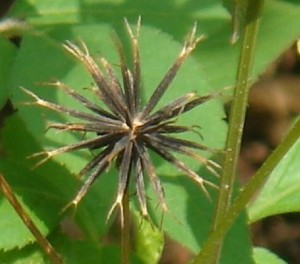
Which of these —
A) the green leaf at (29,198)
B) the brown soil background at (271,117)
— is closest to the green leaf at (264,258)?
the green leaf at (29,198)

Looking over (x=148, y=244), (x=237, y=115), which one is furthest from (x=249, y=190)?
(x=148, y=244)

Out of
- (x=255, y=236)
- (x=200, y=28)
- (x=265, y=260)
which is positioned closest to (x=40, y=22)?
(x=200, y=28)

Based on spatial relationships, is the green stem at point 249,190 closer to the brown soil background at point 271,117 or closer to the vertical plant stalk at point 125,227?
the vertical plant stalk at point 125,227

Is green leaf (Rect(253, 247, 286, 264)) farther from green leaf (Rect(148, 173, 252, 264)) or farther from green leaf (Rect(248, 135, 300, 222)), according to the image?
green leaf (Rect(148, 173, 252, 264))

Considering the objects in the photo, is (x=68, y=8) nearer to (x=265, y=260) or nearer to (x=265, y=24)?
(x=265, y=24)

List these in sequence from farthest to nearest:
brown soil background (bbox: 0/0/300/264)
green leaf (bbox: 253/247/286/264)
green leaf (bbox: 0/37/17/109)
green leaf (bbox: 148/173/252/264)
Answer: brown soil background (bbox: 0/0/300/264) < green leaf (bbox: 253/247/286/264) < green leaf (bbox: 0/37/17/109) < green leaf (bbox: 148/173/252/264)

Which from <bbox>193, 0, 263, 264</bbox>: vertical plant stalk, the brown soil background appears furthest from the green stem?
the brown soil background
